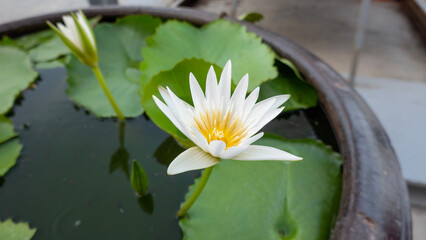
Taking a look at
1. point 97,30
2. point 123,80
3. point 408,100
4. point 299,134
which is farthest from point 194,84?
point 408,100

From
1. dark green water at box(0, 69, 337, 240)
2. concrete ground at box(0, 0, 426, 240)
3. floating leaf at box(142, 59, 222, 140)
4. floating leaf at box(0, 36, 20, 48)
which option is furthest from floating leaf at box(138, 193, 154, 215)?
concrete ground at box(0, 0, 426, 240)

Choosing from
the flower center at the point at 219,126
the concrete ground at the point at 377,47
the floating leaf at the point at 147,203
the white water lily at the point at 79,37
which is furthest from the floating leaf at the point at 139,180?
the concrete ground at the point at 377,47

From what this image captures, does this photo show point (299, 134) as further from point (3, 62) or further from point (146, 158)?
point (3, 62)

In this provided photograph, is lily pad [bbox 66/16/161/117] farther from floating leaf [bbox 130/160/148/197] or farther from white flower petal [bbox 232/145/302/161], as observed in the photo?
white flower petal [bbox 232/145/302/161]

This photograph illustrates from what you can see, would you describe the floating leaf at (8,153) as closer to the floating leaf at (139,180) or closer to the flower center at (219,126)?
the floating leaf at (139,180)

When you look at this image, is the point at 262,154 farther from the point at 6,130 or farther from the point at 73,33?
the point at 6,130

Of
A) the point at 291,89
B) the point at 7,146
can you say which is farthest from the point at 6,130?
the point at 291,89
